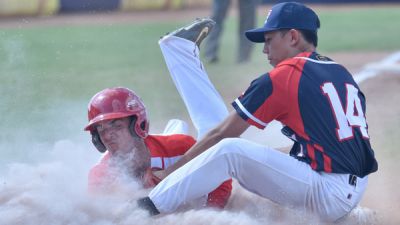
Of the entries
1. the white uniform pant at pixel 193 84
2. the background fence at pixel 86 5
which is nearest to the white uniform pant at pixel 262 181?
the white uniform pant at pixel 193 84

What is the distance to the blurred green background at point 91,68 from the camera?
766cm

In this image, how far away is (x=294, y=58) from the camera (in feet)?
14.3

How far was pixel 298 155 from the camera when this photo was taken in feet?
14.4

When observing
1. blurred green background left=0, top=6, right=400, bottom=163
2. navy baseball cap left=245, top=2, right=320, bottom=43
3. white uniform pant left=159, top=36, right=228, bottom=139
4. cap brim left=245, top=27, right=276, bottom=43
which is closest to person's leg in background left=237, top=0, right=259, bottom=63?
blurred green background left=0, top=6, right=400, bottom=163

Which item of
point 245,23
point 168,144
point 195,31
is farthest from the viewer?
point 245,23

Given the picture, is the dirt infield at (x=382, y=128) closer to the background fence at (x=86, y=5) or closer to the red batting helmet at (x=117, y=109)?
the background fence at (x=86, y=5)

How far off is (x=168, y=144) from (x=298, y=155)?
893 mm

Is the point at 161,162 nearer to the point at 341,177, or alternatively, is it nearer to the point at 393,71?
the point at 341,177

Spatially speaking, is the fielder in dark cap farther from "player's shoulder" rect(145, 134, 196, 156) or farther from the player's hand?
"player's shoulder" rect(145, 134, 196, 156)

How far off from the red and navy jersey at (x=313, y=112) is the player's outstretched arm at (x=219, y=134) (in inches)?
2.3

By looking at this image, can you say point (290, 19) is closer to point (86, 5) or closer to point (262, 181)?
point (262, 181)

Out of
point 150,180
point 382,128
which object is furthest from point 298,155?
point 382,128

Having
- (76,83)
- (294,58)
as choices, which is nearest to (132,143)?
(294,58)

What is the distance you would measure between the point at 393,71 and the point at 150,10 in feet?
38.2
